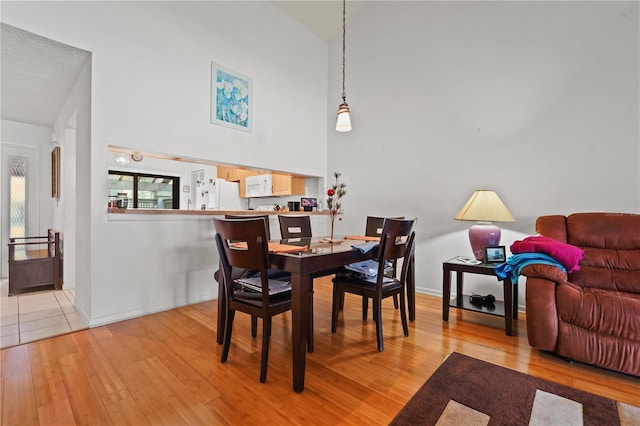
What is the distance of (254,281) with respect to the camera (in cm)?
194

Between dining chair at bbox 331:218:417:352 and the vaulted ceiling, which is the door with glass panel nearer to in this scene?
the vaulted ceiling

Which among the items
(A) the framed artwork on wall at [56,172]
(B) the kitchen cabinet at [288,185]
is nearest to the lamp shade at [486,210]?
(B) the kitchen cabinet at [288,185]

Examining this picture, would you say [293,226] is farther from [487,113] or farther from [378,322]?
[487,113]

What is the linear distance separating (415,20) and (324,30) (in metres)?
1.51

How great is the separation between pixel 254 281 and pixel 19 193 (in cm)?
490

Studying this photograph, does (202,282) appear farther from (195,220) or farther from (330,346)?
(330,346)

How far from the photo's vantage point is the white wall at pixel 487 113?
2.55 metres

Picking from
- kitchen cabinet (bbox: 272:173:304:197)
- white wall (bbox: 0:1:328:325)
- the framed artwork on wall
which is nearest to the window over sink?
the framed artwork on wall

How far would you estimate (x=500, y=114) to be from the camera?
3.08 metres

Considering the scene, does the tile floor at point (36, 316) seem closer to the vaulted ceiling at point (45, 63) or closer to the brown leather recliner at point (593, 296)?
the vaulted ceiling at point (45, 63)

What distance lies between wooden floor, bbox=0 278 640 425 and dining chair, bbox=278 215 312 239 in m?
0.90

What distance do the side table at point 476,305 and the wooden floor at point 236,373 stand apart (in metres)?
0.13

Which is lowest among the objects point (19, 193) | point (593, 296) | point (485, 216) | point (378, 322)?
point (378, 322)

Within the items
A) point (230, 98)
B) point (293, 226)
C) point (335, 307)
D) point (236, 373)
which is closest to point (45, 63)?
point (230, 98)
